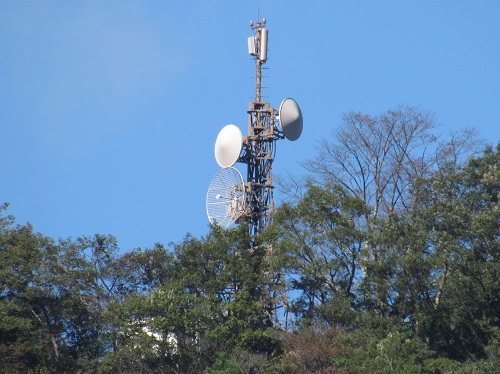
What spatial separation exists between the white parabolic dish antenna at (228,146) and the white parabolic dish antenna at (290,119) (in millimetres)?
1475

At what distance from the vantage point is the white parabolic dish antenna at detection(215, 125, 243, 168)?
41688 millimetres

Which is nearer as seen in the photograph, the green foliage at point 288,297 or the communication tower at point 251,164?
the green foliage at point 288,297

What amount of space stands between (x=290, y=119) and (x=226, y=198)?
3354 mm

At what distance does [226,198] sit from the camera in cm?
4125

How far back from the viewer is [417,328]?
1416 inches

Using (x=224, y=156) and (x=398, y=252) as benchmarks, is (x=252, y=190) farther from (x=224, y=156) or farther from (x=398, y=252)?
(x=398, y=252)

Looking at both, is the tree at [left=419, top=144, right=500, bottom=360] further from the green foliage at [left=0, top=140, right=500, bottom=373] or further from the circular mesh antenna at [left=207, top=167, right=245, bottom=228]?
the circular mesh antenna at [left=207, top=167, right=245, bottom=228]

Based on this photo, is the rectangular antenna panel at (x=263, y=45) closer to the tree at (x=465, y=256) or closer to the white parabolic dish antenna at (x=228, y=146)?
the white parabolic dish antenna at (x=228, y=146)

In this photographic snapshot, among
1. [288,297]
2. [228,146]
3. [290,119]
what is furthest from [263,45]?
[288,297]

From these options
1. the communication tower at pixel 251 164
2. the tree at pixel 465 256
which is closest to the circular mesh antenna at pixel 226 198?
the communication tower at pixel 251 164

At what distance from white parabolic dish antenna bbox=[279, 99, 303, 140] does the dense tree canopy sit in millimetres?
3462

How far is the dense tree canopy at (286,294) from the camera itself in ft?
113

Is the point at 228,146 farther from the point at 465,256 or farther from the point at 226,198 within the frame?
the point at 465,256

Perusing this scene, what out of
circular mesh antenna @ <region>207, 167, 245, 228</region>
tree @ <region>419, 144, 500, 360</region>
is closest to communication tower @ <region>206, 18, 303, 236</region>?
circular mesh antenna @ <region>207, 167, 245, 228</region>
